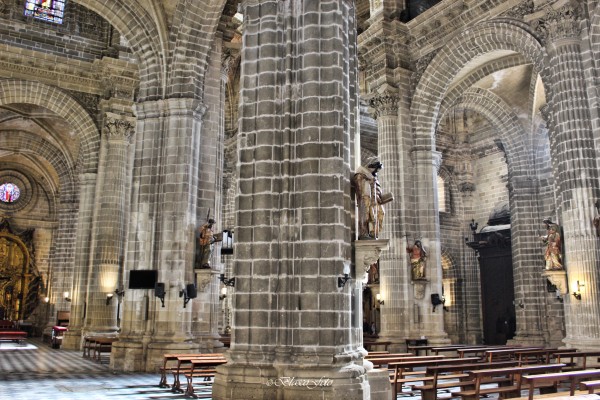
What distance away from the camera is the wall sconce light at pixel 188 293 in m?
14.4

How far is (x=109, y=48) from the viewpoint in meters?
22.6

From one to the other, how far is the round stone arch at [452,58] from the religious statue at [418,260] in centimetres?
371

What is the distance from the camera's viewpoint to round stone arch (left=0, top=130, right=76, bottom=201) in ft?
104

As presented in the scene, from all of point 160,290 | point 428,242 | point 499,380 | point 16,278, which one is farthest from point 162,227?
point 16,278

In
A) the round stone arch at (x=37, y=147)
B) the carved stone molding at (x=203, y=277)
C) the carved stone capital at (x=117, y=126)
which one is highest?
the round stone arch at (x=37, y=147)

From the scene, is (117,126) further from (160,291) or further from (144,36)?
(160,291)

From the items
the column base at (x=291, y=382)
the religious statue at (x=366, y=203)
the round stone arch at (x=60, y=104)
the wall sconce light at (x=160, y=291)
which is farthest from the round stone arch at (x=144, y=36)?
the column base at (x=291, y=382)

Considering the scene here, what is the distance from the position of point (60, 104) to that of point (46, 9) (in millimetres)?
3669

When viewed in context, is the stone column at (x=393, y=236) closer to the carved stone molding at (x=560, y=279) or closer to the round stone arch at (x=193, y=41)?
the carved stone molding at (x=560, y=279)

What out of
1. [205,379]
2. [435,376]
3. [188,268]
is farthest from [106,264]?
[435,376]

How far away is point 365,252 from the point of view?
923cm

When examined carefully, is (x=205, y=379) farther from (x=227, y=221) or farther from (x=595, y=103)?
(x=227, y=221)

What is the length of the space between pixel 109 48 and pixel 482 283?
20400 mm

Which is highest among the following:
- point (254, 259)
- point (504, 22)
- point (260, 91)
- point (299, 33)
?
point (504, 22)
